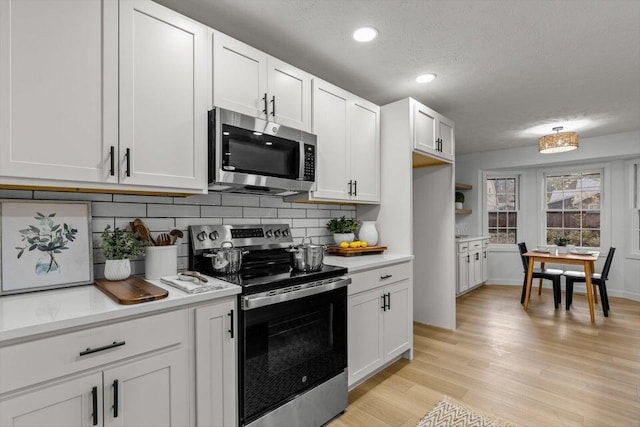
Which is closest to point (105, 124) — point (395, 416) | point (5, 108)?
point (5, 108)

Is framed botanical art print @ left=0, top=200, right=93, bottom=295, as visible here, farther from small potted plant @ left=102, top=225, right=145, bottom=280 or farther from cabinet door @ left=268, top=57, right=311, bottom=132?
cabinet door @ left=268, top=57, right=311, bottom=132

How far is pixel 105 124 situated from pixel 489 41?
239 cm

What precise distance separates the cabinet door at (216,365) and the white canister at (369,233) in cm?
169

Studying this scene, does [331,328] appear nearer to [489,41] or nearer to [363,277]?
[363,277]

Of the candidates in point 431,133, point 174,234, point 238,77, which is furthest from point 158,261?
point 431,133

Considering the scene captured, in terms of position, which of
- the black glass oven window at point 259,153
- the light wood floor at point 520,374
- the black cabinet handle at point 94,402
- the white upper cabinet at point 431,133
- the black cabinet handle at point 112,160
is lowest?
the light wood floor at point 520,374

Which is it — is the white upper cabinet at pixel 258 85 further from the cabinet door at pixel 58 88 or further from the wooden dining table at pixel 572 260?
the wooden dining table at pixel 572 260

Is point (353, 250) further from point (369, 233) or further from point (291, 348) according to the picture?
point (291, 348)

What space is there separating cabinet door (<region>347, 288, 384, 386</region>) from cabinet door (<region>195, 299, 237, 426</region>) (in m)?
0.93

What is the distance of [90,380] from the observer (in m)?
1.20

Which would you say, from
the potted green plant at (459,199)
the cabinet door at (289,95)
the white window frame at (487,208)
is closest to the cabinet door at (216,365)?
the cabinet door at (289,95)

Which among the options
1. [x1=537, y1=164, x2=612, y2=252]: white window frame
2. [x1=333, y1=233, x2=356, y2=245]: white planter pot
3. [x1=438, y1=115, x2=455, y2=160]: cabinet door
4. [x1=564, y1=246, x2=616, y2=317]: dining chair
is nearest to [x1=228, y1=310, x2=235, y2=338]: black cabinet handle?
[x1=333, y1=233, x2=356, y2=245]: white planter pot

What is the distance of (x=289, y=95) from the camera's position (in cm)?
227

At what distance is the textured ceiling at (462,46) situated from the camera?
1906 millimetres
